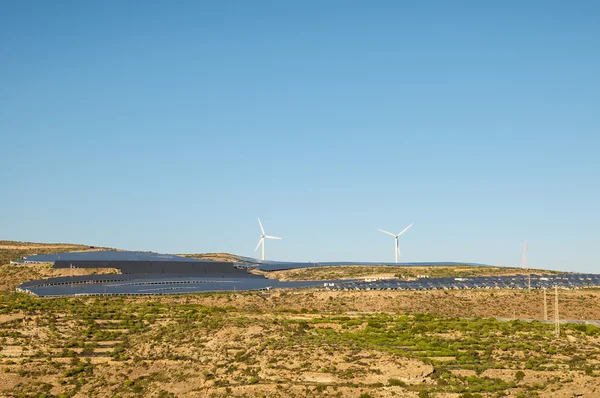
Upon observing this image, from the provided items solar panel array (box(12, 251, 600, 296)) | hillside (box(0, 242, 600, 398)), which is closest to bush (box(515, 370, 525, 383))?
hillside (box(0, 242, 600, 398))

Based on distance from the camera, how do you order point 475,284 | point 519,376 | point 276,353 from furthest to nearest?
point 475,284 < point 276,353 < point 519,376

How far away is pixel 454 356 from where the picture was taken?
274 feet

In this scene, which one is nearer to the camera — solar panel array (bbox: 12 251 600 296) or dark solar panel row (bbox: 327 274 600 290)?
solar panel array (bbox: 12 251 600 296)

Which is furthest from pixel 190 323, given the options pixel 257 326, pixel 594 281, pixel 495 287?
pixel 594 281

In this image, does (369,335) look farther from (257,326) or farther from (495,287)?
(495,287)

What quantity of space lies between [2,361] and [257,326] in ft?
101

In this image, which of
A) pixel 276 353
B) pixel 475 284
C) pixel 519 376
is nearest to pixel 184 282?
pixel 475 284

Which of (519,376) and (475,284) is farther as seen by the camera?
(475,284)

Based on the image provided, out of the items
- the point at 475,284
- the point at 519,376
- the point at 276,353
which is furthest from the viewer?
the point at 475,284

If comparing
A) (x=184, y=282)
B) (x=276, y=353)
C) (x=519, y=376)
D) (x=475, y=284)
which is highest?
(x=475, y=284)

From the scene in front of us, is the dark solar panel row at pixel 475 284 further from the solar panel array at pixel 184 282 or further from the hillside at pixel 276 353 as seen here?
the hillside at pixel 276 353

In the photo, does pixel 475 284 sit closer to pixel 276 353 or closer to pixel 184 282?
pixel 184 282

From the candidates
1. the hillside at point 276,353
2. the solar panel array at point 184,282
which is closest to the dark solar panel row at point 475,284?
the solar panel array at point 184,282

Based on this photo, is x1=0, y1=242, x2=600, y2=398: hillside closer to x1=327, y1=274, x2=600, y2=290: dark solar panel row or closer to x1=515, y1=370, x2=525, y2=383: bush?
x1=515, y1=370, x2=525, y2=383: bush
